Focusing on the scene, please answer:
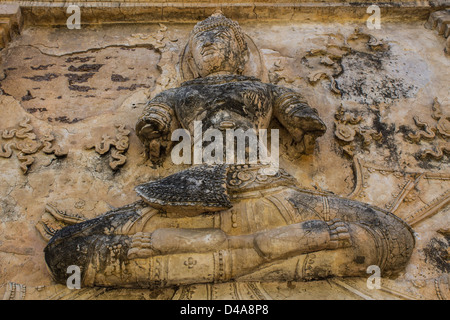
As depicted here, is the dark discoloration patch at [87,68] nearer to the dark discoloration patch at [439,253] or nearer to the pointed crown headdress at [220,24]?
the pointed crown headdress at [220,24]

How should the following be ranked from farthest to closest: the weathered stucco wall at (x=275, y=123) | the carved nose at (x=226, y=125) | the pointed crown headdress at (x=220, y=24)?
the pointed crown headdress at (x=220, y=24) → the carved nose at (x=226, y=125) → the weathered stucco wall at (x=275, y=123)

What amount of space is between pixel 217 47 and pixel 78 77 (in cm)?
167

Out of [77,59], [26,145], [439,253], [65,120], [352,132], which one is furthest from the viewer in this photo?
[77,59]

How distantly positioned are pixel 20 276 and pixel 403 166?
333 centimetres

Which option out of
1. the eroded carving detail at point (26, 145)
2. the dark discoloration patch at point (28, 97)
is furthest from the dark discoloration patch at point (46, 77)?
the eroded carving detail at point (26, 145)

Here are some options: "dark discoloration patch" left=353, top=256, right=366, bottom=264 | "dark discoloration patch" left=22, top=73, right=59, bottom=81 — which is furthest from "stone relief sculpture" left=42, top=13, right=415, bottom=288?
"dark discoloration patch" left=22, top=73, right=59, bottom=81

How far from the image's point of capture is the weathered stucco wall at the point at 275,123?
3.31 meters

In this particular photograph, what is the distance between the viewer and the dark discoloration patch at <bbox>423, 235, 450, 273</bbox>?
3.20 m

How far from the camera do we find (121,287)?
111 inches

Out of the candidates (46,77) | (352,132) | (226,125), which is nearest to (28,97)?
(46,77)

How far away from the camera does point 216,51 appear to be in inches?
168

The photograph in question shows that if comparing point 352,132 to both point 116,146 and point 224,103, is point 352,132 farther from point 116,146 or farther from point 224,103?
point 116,146
